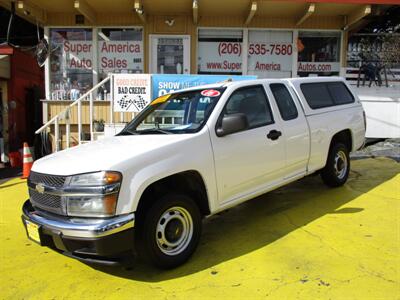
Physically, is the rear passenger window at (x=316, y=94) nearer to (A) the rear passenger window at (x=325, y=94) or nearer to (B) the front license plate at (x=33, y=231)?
(A) the rear passenger window at (x=325, y=94)

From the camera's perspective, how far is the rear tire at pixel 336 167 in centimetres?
622

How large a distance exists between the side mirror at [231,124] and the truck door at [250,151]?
87 millimetres

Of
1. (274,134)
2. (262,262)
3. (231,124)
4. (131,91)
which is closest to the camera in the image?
(262,262)

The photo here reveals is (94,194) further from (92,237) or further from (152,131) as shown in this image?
(152,131)

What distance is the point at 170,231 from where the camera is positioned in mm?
3871

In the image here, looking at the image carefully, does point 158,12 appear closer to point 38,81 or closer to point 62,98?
point 62,98

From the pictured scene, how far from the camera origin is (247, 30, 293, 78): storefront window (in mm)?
11156

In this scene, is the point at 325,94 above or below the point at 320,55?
below

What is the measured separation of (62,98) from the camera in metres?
11.1

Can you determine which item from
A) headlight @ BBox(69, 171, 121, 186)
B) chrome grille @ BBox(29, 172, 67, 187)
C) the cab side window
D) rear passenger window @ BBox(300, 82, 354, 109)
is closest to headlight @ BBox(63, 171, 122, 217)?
headlight @ BBox(69, 171, 121, 186)

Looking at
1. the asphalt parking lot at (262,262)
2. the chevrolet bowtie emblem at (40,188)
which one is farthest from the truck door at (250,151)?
the chevrolet bowtie emblem at (40,188)

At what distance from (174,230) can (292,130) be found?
219 centimetres

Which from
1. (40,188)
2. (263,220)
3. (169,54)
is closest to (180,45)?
(169,54)

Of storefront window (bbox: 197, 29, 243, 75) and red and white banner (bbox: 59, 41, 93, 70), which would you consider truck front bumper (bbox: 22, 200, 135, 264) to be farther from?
red and white banner (bbox: 59, 41, 93, 70)
